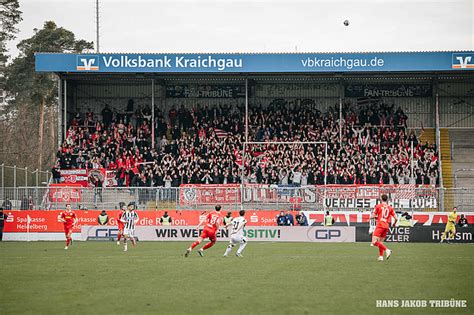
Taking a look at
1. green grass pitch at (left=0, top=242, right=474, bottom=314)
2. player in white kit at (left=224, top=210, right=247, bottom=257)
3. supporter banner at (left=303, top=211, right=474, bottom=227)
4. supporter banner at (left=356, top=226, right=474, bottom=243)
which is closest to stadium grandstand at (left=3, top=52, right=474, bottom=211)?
supporter banner at (left=303, top=211, right=474, bottom=227)

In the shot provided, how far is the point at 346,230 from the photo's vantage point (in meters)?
39.1

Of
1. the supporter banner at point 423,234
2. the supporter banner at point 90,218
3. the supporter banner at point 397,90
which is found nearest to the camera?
the supporter banner at point 423,234

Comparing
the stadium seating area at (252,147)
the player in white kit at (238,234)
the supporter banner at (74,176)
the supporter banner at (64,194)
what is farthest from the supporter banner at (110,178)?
the player in white kit at (238,234)

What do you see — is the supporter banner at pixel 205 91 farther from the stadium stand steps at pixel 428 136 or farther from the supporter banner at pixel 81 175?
the stadium stand steps at pixel 428 136

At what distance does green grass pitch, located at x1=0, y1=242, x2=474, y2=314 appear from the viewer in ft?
47.8

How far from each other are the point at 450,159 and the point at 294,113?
1088cm

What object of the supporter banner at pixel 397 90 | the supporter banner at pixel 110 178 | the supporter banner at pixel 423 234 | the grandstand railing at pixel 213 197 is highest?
the supporter banner at pixel 397 90

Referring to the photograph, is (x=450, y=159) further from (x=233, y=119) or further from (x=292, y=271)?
(x=292, y=271)

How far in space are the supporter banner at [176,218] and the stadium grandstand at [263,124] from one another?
59cm

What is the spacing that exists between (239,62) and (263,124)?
4967 mm

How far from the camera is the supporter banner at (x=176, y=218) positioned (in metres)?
40.7

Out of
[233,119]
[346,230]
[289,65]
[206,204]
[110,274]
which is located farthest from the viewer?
[233,119]

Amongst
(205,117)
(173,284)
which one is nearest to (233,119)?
(205,117)

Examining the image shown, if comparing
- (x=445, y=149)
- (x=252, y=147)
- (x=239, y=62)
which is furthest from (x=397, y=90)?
(x=239, y=62)
